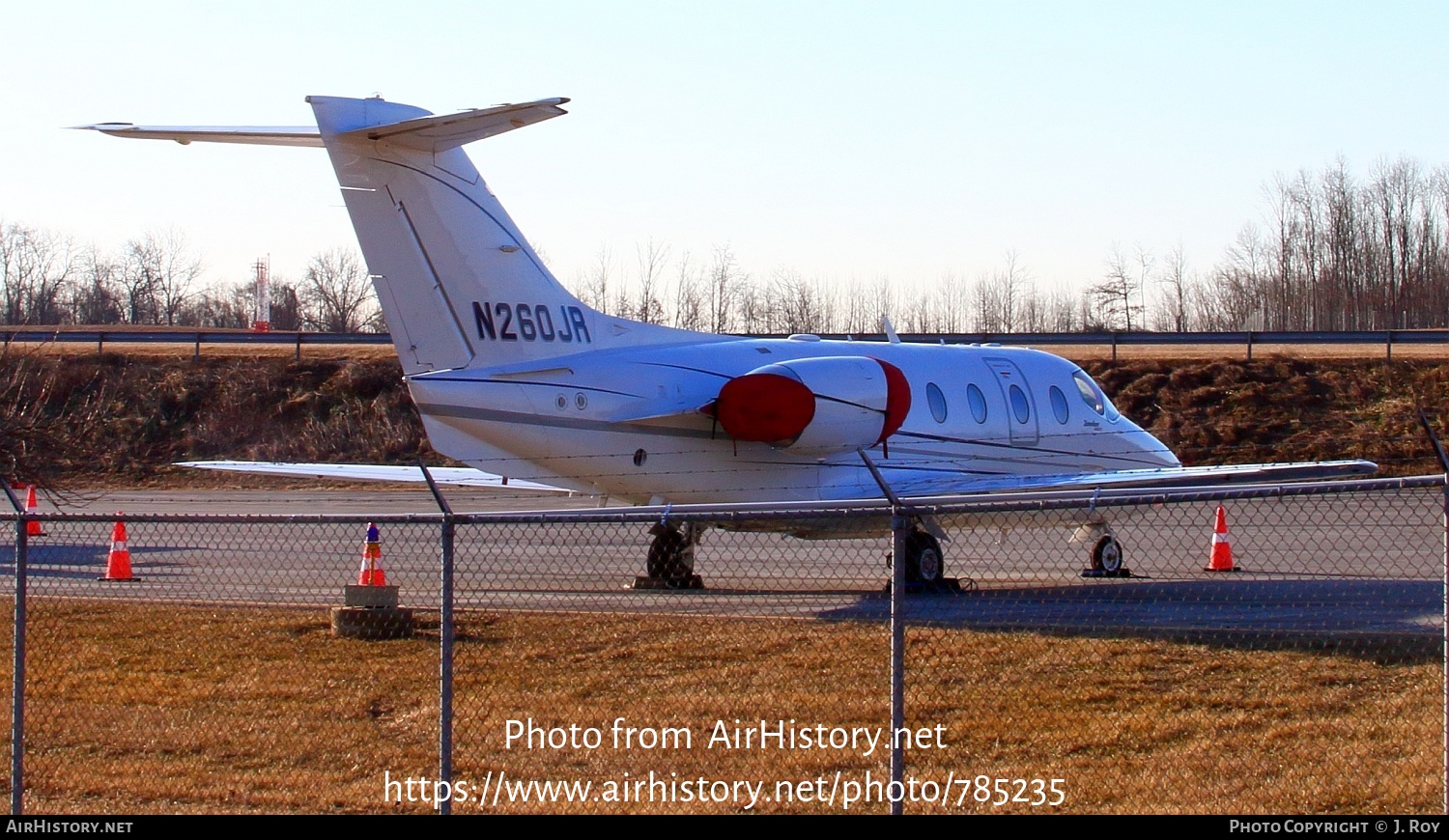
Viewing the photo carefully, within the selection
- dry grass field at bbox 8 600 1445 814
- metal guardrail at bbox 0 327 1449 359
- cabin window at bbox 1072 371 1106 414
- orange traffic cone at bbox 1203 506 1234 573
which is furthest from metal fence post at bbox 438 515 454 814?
metal guardrail at bbox 0 327 1449 359

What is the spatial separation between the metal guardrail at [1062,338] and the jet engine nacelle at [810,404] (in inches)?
853

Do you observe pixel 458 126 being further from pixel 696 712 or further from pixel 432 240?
pixel 696 712

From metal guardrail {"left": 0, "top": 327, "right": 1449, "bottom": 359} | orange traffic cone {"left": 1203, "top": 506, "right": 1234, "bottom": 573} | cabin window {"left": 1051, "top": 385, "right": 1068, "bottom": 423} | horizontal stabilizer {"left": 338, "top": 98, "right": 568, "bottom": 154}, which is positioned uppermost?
horizontal stabilizer {"left": 338, "top": 98, "right": 568, "bottom": 154}

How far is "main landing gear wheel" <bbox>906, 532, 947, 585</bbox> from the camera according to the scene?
52.6 ft

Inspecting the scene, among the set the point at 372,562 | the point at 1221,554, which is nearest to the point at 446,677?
the point at 372,562

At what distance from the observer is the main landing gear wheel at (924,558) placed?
1603 cm

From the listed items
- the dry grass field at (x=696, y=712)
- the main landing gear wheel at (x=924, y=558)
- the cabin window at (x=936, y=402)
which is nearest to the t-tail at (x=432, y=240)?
the dry grass field at (x=696, y=712)

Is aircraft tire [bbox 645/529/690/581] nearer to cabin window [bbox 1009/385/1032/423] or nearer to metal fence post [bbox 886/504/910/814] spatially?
cabin window [bbox 1009/385/1032/423]

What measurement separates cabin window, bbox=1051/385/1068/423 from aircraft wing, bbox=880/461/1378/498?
4.91 ft

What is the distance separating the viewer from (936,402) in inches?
731

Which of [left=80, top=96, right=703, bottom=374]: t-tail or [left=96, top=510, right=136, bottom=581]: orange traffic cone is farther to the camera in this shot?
[left=96, top=510, right=136, bottom=581]: orange traffic cone

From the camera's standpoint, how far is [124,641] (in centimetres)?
1246

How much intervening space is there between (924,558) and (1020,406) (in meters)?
4.44

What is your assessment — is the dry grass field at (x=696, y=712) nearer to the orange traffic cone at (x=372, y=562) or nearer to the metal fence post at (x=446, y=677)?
the metal fence post at (x=446, y=677)
